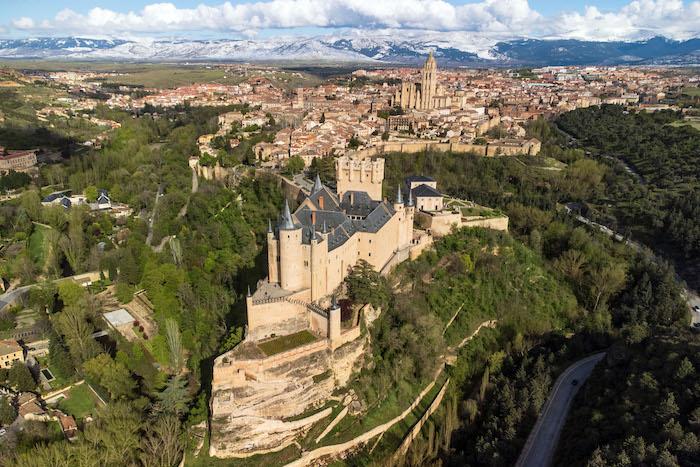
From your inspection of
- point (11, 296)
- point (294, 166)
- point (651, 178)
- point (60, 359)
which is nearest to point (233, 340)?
point (60, 359)

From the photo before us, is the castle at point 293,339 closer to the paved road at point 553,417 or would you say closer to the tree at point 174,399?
the tree at point 174,399

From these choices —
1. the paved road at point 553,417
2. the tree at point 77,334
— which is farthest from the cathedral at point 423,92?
the tree at point 77,334

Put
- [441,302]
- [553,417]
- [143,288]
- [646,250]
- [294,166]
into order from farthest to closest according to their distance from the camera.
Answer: [294,166] → [646,250] → [143,288] → [441,302] → [553,417]

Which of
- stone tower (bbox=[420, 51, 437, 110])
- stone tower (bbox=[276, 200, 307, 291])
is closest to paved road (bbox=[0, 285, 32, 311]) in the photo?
stone tower (bbox=[276, 200, 307, 291])

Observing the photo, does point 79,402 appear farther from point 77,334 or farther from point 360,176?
point 360,176

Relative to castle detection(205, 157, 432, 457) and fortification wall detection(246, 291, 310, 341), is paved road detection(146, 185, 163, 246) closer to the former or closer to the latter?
castle detection(205, 157, 432, 457)

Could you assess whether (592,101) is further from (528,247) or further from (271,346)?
(271,346)
